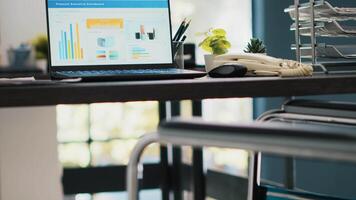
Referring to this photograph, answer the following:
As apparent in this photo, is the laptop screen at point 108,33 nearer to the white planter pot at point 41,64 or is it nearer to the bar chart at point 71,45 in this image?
the bar chart at point 71,45

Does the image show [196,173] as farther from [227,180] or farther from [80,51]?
[80,51]

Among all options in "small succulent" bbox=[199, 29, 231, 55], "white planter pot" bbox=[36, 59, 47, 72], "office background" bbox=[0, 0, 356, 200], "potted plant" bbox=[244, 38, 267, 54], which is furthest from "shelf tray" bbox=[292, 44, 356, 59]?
"office background" bbox=[0, 0, 356, 200]

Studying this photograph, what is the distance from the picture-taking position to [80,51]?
134 cm

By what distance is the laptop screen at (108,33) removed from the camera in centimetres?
134

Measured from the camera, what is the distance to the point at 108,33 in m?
1.36

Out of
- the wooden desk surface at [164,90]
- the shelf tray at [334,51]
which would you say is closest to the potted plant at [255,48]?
the shelf tray at [334,51]

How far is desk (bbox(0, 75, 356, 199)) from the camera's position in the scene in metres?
0.88

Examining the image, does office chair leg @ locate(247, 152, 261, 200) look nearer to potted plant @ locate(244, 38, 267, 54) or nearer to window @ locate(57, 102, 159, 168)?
potted plant @ locate(244, 38, 267, 54)

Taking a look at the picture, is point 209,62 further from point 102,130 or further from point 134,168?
point 102,130

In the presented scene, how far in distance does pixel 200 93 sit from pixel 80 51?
474mm

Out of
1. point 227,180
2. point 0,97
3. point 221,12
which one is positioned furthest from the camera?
point 221,12

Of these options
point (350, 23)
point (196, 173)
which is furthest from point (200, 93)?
point (196, 173)

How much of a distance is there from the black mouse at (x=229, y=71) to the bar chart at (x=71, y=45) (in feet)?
1.22

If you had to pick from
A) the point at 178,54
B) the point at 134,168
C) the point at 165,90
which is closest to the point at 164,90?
the point at 165,90
